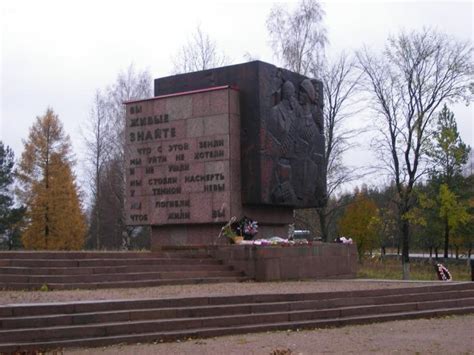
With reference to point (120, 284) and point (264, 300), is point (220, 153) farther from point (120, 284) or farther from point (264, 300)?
point (264, 300)

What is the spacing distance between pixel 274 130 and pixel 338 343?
11.1 m

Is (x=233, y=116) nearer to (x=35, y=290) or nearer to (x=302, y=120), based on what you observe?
(x=302, y=120)

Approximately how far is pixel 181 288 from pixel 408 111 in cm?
2162

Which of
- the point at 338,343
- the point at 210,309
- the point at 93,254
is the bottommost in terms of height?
the point at 338,343

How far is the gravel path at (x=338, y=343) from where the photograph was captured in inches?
371

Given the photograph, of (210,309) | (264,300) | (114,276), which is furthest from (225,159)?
(210,309)

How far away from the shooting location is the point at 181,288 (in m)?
14.5

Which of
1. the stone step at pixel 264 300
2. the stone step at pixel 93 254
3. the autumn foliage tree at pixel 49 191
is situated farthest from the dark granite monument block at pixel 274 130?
the autumn foliage tree at pixel 49 191

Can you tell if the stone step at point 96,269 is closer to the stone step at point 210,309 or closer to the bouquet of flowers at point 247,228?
the bouquet of flowers at point 247,228

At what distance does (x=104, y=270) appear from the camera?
49.9 ft

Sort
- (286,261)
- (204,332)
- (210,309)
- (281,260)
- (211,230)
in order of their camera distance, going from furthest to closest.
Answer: (211,230), (286,261), (281,260), (210,309), (204,332)

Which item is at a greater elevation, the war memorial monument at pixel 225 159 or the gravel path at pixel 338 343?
the war memorial monument at pixel 225 159

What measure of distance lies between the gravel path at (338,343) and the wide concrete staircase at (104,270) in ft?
15.5

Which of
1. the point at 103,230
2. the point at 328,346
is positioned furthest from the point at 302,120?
the point at 103,230
